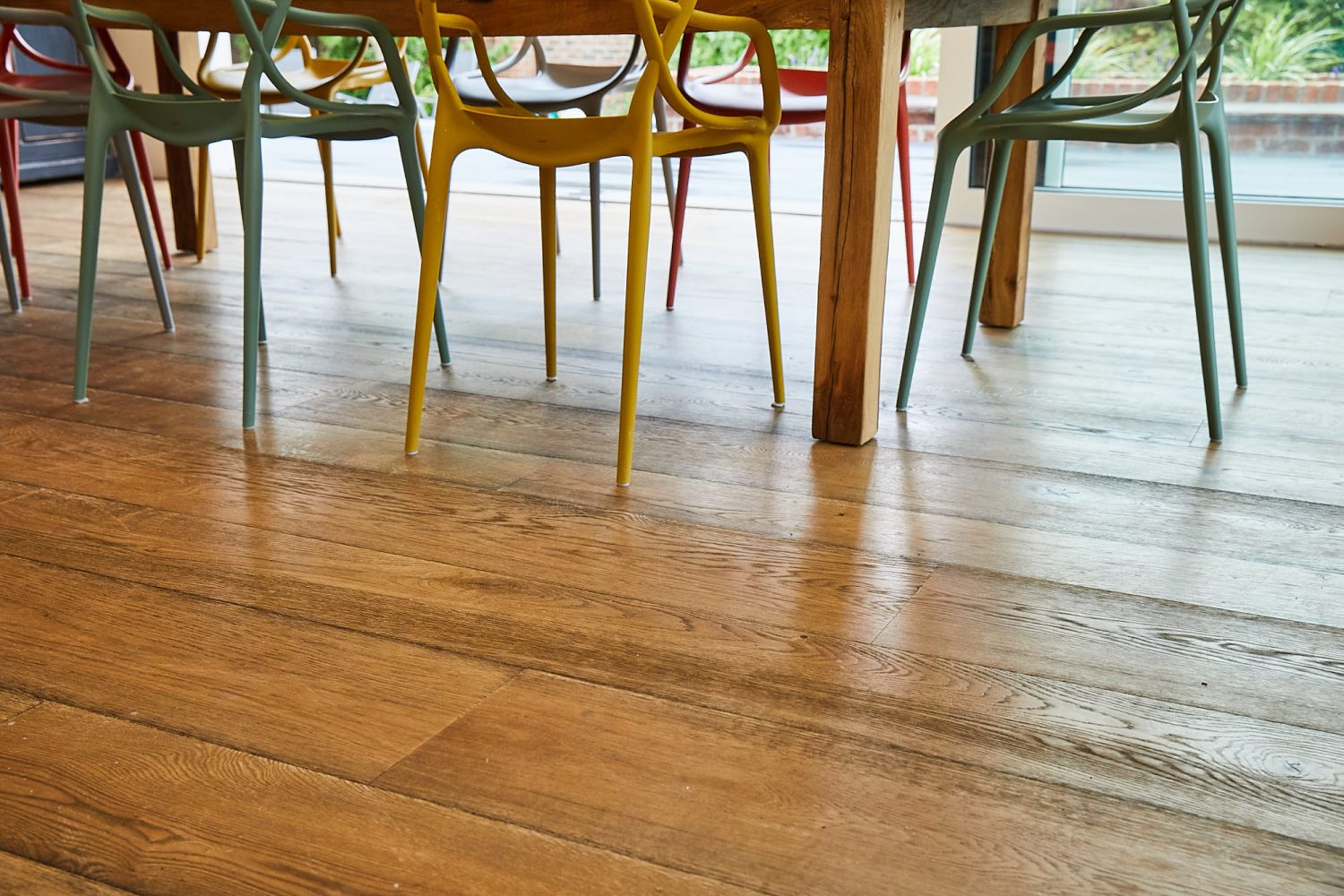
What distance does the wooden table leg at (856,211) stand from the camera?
176cm

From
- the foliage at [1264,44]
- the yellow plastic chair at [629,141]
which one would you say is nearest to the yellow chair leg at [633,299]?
the yellow plastic chair at [629,141]

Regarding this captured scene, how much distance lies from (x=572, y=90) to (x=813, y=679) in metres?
1.97

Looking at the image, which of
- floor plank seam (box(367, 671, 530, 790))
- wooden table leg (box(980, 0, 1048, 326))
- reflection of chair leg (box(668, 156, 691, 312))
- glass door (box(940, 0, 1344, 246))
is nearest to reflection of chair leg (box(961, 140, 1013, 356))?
wooden table leg (box(980, 0, 1048, 326))

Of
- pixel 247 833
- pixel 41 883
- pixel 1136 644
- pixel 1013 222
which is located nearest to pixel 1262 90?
pixel 1013 222

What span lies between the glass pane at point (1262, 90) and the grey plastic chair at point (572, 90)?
1370 millimetres

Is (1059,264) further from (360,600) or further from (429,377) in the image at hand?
(360,600)

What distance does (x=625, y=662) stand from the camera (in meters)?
1.24

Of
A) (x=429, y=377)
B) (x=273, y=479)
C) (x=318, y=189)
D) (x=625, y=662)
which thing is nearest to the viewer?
(x=625, y=662)

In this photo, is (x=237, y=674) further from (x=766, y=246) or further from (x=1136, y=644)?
(x=766, y=246)

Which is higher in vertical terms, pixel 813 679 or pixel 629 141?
pixel 629 141

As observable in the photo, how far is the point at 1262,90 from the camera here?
3459 millimetres

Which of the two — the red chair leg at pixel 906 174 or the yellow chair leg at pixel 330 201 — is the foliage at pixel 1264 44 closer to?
the red chair leg at pixel 906 174

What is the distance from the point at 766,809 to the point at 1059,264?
8.29ft

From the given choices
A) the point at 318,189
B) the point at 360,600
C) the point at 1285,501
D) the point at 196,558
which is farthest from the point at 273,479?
the point at 318,189
